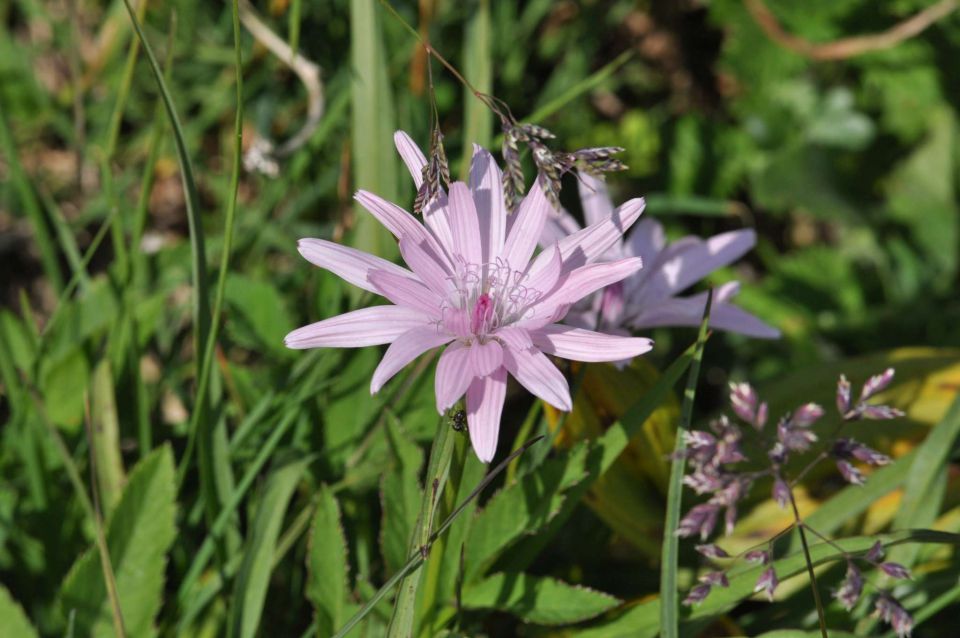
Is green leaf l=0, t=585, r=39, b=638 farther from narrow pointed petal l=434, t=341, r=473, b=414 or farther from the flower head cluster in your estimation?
the flower head cluster

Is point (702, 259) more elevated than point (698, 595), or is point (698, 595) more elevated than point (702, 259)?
point (702, 259)

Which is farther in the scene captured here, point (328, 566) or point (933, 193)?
point (933, 193)

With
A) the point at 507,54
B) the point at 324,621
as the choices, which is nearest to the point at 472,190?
the point at 324,621

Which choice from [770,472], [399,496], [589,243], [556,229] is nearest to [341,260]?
[589,243]

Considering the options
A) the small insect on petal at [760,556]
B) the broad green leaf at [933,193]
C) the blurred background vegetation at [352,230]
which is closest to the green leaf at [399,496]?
the blurred background vegetation at [352,230]

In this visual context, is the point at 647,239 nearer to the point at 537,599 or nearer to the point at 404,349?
the point at 537,599

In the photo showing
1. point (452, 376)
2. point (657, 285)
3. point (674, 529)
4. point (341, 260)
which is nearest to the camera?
point (452, 376)

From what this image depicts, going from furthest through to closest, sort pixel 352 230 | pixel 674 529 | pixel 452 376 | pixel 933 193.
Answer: pixel 933 193
pixel 352 230
pixel 674 529
pixel 452 376

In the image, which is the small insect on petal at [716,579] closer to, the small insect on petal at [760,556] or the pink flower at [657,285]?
the small insect on petal at [760,556]
